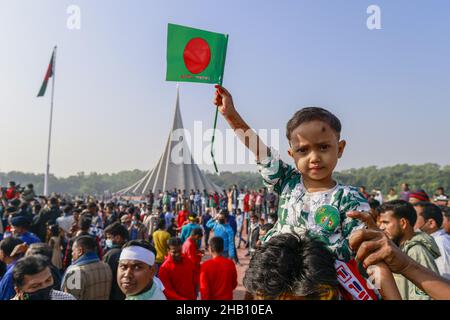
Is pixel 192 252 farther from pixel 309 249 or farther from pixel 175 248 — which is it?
pixel 309 249

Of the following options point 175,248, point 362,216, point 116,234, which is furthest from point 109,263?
point 362,216

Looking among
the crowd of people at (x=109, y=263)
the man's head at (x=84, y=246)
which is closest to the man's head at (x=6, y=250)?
the crowd of people at (x=109, y=263)

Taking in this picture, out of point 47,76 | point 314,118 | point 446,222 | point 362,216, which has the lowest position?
point 446,222

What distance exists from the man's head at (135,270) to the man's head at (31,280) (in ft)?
1.70

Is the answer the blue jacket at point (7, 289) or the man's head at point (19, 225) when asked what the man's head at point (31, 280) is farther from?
the man's head at point (19, 225)

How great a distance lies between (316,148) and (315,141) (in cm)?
3

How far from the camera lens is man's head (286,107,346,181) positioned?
1.44 m

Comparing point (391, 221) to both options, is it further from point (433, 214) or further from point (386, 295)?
point (386, 295)

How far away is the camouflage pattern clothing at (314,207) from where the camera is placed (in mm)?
1374

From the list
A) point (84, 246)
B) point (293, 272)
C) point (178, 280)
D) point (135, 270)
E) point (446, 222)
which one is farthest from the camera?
point (446, 222)

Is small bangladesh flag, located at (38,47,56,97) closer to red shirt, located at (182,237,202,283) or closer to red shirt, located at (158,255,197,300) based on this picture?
red shirt, located at (182,237,202,283)

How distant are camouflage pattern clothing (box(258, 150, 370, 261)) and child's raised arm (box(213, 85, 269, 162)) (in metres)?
0.06

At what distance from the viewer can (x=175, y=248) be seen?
420 cm
